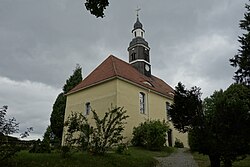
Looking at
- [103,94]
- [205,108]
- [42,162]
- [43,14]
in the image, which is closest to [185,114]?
[205,108]

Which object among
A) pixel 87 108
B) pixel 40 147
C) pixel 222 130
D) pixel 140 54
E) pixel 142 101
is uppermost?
pixel 140 54

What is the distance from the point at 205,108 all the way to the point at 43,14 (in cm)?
809

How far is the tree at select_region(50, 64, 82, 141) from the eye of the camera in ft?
99.0

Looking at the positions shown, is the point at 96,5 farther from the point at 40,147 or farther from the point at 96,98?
the point at 96,98

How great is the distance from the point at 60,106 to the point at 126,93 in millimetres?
10346

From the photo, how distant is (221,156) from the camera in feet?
33.9

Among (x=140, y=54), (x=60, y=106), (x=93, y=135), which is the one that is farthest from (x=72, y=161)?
(x=140, y=54)

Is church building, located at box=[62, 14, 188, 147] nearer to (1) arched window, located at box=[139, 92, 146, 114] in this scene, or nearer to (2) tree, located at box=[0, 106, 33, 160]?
(1) arched window, located at box=[139, 92, 146, 114]

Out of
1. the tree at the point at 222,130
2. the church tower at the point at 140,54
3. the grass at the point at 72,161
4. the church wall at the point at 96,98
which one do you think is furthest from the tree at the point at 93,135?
the church tower at the point at 140,54

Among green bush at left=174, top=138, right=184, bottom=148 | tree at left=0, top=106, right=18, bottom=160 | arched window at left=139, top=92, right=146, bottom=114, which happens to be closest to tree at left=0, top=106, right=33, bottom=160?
tree at left=0, top=106, right=18, bottom=160

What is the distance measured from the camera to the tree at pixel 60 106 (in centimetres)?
3017

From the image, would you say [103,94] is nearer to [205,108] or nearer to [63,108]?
[63,108]

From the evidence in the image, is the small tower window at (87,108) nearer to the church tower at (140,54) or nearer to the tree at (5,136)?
the church tower at (140,54)

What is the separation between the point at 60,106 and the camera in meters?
31.1
